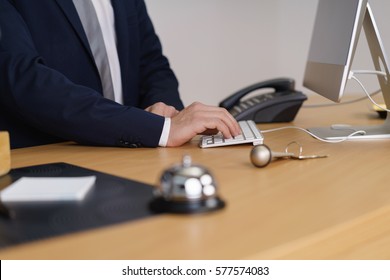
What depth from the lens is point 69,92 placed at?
137 cm

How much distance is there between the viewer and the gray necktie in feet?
5.54

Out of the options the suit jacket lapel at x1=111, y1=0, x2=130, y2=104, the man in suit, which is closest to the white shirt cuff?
the man in suit

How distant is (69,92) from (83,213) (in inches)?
25.3

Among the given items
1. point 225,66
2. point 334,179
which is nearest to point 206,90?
point 225,66

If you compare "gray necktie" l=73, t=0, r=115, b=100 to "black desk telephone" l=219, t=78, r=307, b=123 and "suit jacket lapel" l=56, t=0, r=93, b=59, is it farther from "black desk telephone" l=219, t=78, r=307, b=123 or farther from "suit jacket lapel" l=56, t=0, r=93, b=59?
"black desk telephone" l=219, t=78, r=307, b=123

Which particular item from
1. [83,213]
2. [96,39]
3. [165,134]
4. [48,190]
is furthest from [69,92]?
[83,213]

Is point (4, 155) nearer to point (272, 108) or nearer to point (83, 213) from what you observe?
point (83, 213)

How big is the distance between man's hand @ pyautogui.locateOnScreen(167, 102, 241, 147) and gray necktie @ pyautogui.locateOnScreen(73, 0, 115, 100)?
0.44 meters

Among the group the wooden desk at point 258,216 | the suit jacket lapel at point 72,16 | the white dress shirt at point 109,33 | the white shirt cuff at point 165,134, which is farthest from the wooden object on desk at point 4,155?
the white dress shirt at point 109,33

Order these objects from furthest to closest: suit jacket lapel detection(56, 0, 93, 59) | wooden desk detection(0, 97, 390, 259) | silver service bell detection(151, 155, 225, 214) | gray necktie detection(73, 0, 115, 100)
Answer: gray necktie detection(73, 0, 115, 100) → suit jacket lapel detection(56, 0, 93, 59) → silver service bell detection(151, 155, 225, 214) → wooden desk detection(0, 97, 390, 259)

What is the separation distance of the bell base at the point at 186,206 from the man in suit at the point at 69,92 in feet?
1.86

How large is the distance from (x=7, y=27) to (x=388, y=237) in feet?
3.48

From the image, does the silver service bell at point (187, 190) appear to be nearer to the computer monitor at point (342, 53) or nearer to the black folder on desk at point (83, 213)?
the black folder on desk at point (83, 213)

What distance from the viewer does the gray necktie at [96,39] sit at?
169cm
